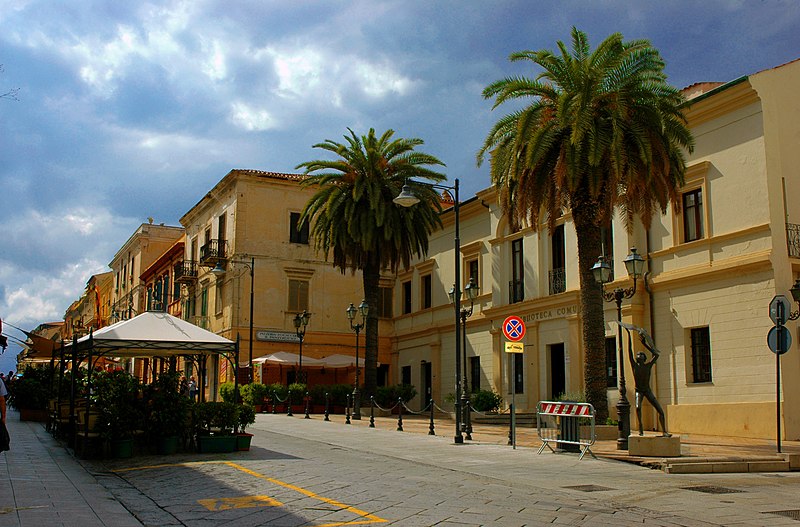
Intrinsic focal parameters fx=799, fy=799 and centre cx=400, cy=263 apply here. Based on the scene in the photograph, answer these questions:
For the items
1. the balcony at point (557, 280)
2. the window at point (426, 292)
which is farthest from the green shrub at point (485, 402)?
the window at point (426, 292)

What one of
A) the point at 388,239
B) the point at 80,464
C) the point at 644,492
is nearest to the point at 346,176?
the point at 388,239

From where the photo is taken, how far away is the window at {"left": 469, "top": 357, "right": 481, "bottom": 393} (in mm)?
34906

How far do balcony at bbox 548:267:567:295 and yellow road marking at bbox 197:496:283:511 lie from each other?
2109 centimetres

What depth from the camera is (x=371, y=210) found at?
32688mm

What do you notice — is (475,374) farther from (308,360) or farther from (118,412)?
(118,412)

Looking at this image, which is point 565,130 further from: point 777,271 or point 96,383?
point 96,383

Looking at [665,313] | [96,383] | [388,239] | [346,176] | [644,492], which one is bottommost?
[644,492]

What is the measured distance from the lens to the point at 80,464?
587 inches

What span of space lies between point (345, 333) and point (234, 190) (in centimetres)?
996

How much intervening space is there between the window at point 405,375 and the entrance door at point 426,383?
184 centimetres

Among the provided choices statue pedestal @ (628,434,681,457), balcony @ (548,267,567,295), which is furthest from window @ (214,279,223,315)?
statue pedestal @ (628,434,681,457)

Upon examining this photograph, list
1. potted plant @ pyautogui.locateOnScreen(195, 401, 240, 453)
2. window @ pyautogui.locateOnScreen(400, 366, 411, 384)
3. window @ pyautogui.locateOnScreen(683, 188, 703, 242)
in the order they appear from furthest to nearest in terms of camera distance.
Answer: window @ pyautogui.locateOnScreen(400, 366, 411, 384) < window @ pyautogui.locateOnScreen(683, 188, 703, 242) < potted plant @ pyautogui.locateOnScreen(195, 401, 240, 453)

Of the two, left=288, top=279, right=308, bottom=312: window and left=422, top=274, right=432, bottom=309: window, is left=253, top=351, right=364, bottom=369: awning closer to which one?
left=288, top=279, right=308, bottom=312: window

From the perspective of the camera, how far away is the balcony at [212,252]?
144 ft
